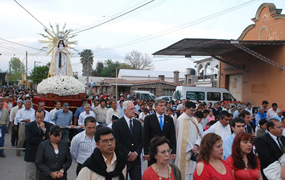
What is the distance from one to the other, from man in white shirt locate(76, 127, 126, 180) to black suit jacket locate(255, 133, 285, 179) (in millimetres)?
2807

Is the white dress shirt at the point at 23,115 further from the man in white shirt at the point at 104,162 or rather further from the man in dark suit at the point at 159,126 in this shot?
the man in white shirt at the point at 104,162

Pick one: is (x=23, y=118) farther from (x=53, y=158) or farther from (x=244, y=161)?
(x=244, y=161)

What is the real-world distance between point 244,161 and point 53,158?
9.74ft

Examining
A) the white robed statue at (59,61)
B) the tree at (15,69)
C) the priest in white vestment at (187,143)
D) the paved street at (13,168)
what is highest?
the tree at (15,69)

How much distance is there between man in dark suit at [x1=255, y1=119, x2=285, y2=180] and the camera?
4.57 m

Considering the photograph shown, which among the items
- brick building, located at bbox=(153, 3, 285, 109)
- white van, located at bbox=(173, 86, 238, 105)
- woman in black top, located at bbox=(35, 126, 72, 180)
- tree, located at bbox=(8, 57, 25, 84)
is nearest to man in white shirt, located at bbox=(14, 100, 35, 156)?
woman in black top, located at bbox=(35, 126, 72, 180)

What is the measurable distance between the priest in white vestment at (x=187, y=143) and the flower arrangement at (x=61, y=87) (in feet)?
22.2

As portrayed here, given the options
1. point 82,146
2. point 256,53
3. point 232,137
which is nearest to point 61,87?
point 82,146

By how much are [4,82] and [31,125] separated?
8886cm

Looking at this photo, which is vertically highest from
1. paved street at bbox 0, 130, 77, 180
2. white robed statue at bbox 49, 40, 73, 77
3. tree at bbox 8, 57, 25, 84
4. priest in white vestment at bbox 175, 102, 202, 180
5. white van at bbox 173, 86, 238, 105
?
tree at bbox 8, 57, 25, 84

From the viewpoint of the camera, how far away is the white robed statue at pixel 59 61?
41.5 ft

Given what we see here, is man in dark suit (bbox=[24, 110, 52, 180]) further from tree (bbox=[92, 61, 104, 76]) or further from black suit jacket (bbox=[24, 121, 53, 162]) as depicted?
tree (bbox=[92, 61, 104, 76])

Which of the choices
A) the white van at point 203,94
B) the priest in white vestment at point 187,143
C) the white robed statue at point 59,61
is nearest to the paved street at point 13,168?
the priest in white vestment at point 187,143

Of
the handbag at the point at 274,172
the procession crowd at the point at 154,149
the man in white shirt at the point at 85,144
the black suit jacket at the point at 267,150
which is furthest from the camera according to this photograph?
the black suit jacket at the point at 267,150
